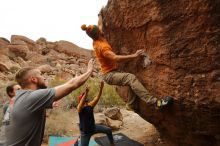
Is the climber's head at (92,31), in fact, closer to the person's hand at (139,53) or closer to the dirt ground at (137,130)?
the person's hand at (139,53)

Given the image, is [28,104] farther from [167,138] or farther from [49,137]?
[49,137]

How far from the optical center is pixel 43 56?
29.7m

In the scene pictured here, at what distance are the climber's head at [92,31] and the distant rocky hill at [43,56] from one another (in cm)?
1496

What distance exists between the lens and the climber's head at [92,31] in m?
5.14

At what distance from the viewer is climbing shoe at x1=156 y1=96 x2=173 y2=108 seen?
4582mm

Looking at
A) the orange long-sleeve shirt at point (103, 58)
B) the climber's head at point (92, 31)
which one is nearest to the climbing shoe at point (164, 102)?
the orange long-sleeve shirt at point (103, 58)

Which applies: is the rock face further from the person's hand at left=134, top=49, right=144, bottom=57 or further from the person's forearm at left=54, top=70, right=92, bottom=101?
the person's forearm at left=54, top=70, right=92, bottom=101

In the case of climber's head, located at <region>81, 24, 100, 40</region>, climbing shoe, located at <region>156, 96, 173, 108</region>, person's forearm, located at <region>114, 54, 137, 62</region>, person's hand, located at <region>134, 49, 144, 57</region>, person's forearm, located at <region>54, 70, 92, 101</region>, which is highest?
climber's head, located at <region>81, 24, 100, 40</region>

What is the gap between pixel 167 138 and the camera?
6.36 meters

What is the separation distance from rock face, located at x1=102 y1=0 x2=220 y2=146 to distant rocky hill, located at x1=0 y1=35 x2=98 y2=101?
604 inches

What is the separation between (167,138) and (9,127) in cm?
396

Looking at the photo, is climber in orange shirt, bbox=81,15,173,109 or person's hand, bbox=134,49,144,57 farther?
person's hand, bbox=134,49,144,57

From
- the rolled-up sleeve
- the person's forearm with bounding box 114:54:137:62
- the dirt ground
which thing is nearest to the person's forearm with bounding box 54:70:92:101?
the rolled-up sleeve

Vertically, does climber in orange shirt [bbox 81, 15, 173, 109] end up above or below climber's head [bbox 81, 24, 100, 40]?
below
